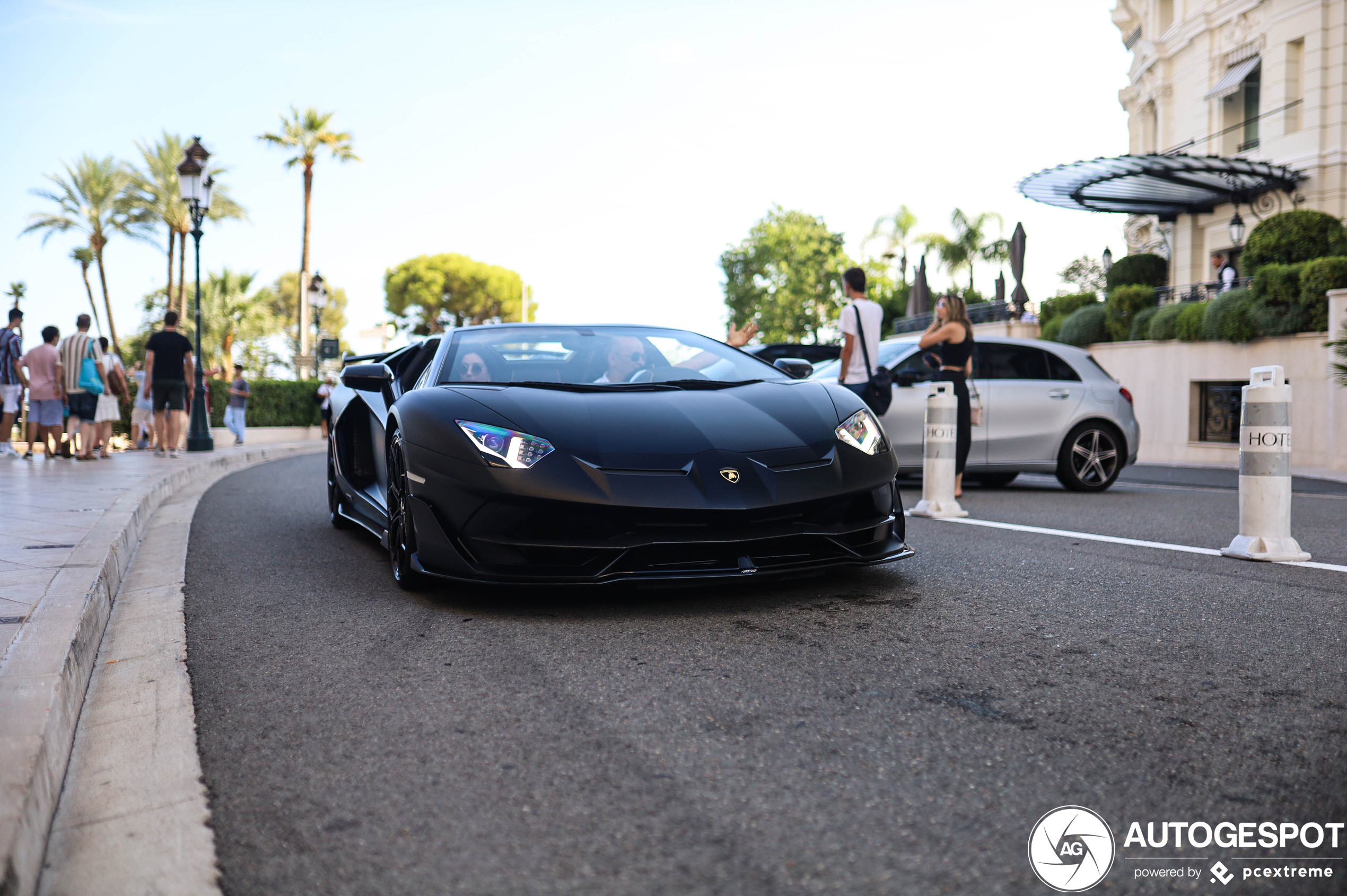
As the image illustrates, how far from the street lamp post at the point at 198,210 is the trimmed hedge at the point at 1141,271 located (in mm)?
19799

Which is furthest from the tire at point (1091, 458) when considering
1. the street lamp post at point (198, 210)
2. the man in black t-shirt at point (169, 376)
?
the street lamp post at point (198, 210)

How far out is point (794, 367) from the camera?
16.6ft

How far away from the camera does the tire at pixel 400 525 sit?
4164mm

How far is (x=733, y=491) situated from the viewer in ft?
12.4

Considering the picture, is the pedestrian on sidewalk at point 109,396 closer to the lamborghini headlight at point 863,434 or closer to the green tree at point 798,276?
the lamborghini headlight at point 863,434

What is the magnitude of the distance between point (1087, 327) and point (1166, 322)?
99.5 inches

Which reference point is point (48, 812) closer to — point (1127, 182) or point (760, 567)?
point (760, 567)

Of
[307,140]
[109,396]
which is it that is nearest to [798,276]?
[307,140]

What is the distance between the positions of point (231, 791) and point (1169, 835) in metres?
1.88

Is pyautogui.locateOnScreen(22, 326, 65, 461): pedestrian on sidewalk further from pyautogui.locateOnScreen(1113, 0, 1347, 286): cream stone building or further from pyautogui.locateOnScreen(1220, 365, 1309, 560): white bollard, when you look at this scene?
pyautogui.locateOnScreen(1113, 0, 1347, 286): cream stone building

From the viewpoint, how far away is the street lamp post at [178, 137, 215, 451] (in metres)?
16.8

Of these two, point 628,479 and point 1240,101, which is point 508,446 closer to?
point 628,479

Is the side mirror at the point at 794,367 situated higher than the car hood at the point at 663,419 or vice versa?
the side mirror at the point at 794,367

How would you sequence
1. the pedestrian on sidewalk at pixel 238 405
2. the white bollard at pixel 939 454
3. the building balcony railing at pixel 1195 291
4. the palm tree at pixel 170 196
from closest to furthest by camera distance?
1. the white bollard at pixel 939 454
2. the building balcony railing at pixel 1195 291
3. the pedestrian on sidewalk at pixel 238 405
4. the palm tree at pixel 170 196
